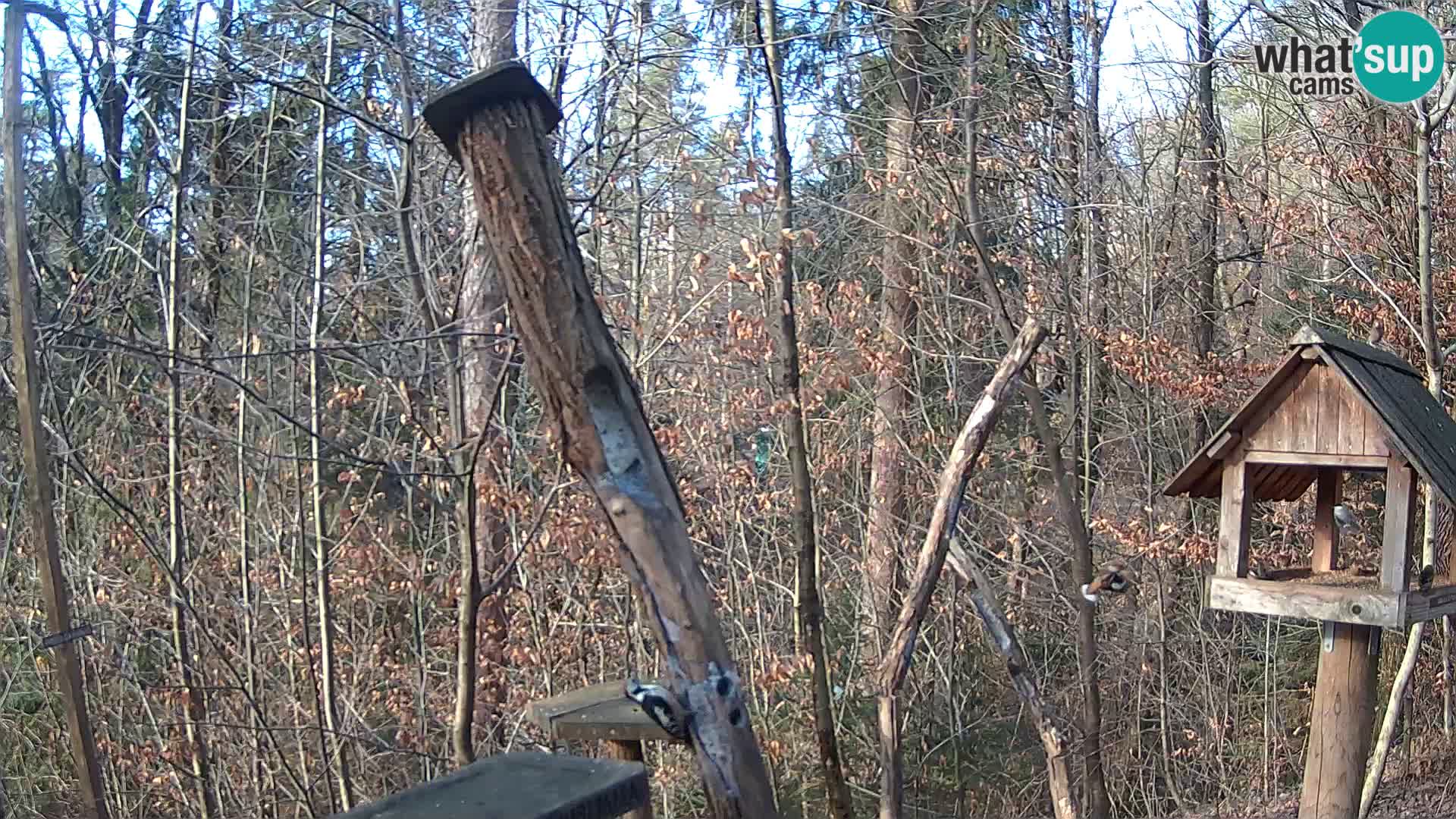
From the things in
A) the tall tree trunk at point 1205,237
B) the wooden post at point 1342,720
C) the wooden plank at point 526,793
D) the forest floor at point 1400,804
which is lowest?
the forest floor at point 1400,804

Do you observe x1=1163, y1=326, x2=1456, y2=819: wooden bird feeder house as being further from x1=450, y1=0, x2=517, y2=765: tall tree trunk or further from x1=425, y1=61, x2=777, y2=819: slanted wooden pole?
x1=450, y1=0, x2=517, y2=765: tall tree trunk

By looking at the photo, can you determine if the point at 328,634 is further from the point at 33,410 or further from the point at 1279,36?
the point at 1279,36

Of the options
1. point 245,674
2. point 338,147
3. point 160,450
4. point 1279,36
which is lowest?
point 245,674

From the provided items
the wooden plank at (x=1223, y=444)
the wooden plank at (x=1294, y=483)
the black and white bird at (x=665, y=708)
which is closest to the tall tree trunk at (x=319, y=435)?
the black and white bird at (x=665, y=708)

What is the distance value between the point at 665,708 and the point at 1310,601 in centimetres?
211

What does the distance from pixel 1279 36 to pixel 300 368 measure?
22.4ft

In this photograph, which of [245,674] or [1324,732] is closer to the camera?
[1324,732]

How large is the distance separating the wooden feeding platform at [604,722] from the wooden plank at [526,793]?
99 cm

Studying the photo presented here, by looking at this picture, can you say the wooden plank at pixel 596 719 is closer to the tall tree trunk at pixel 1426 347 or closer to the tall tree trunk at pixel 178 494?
the tall tree trunk at pixel 178 494

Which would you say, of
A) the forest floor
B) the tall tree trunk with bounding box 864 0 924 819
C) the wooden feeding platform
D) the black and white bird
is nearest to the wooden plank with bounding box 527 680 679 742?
the wooden feeding platform

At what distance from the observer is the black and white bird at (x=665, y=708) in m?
2.82

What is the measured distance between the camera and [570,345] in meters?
2.77

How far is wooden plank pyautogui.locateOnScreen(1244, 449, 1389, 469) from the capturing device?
3549 mm

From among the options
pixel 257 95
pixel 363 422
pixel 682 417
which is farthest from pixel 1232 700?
pixel 257 95
